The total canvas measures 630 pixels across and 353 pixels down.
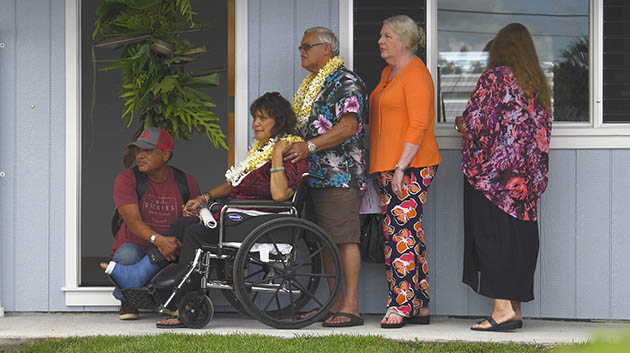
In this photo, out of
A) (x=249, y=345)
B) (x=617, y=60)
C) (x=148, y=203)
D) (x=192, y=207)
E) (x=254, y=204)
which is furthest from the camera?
(x=617, y=60)

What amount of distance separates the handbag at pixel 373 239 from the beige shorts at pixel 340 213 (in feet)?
0.41

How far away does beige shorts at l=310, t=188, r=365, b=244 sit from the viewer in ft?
11.5

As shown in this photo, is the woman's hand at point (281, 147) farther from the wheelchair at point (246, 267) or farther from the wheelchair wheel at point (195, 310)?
the wheelchair wheel at point (195, 310)

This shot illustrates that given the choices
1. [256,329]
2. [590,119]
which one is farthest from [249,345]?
[590,119]

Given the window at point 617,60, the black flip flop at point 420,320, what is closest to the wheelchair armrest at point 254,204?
the black flip flop at point 420,320

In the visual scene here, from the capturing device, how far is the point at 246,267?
3381 mm

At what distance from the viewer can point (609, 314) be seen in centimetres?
381

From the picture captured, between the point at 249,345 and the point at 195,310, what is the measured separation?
47 centimetres

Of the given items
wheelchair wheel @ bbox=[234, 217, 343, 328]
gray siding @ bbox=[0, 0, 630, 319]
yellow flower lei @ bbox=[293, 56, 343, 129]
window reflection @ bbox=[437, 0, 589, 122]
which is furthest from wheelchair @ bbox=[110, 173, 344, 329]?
window reflection @ bbox=[437, 0, 589, 122]

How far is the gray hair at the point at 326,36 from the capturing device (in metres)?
3.53

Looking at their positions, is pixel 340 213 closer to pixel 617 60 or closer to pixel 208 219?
pixel 208 219

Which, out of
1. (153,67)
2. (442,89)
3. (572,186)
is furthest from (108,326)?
(572,186)

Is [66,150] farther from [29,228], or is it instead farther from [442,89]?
[442,89]

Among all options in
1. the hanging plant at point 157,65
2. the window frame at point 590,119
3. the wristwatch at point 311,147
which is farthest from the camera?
the window frame at point 590,119
